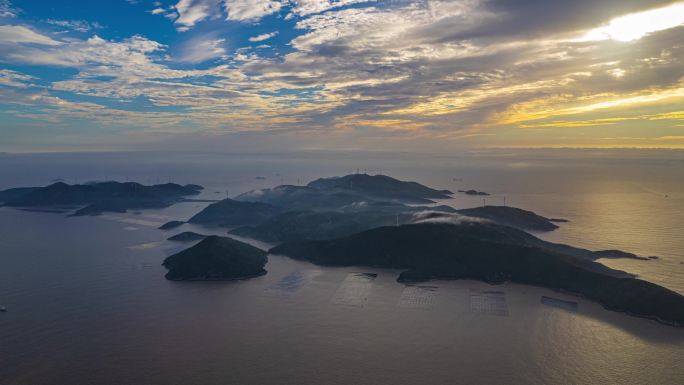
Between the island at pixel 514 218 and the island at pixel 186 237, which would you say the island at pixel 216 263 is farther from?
the island at pixel 514 218

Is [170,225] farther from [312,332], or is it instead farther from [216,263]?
[312,332]

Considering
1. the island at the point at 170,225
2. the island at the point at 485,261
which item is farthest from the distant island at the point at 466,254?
the island at the point at 170,225

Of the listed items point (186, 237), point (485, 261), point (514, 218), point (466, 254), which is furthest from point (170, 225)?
point (514, 218)

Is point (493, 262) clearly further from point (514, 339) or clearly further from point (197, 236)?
point (197, 236)

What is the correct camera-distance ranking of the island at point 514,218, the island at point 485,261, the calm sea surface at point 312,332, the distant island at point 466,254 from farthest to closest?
1. the island at point 514,218
2. the distant island at point 466,254
3. the island at point 485,261
4. the calm sea surface at point 312,332

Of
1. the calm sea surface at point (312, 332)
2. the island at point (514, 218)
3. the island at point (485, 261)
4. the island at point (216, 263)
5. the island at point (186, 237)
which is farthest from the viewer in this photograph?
the island at point (514, 218)

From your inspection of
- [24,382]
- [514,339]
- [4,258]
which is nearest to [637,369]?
[514,339]
